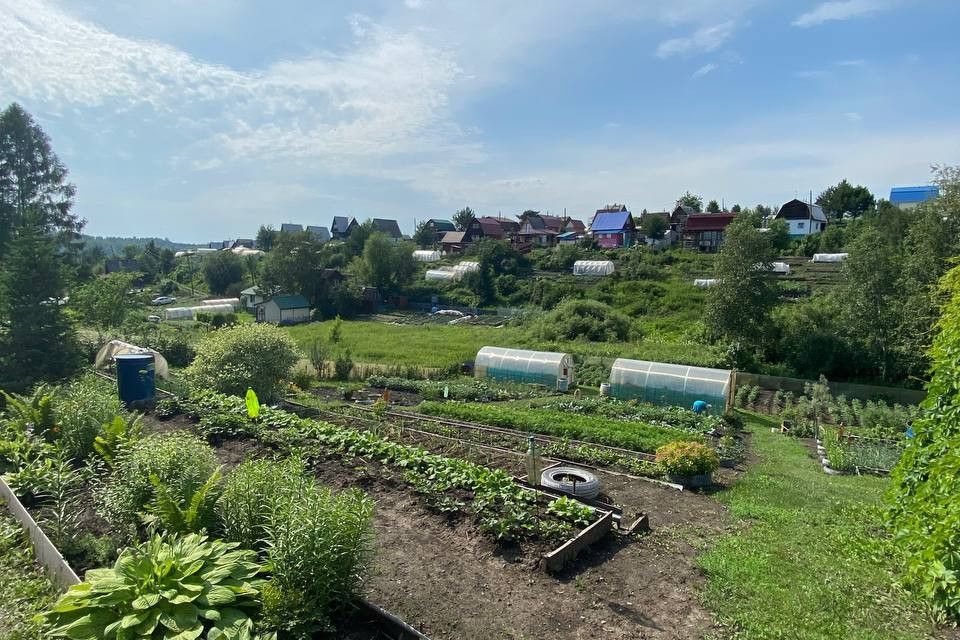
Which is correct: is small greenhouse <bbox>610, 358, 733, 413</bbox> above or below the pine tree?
below

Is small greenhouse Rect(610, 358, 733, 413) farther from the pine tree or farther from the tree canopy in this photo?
the tree canopy

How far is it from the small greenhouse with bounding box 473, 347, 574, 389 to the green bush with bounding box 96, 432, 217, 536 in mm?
15376

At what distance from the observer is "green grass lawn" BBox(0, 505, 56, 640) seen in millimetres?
4938

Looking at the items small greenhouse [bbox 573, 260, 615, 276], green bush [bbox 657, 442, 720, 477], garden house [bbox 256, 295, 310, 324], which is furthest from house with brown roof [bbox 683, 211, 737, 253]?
green bush [bbox 657, 442, 720, 477]

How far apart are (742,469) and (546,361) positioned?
1048 cm

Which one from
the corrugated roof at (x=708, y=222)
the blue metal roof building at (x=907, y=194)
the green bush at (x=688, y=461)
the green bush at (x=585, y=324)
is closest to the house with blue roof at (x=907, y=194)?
the blue metal roof building at (x=907, y=194)

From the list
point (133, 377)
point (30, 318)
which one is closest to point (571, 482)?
point (133, 377)

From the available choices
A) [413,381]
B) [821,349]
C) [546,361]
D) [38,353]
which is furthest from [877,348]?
[38,353]

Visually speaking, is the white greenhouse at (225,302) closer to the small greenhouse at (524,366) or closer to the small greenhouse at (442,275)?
the small greenhouse at (442,275)

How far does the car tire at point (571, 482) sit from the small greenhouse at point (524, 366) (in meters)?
12.3

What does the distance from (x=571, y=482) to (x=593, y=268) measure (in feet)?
135

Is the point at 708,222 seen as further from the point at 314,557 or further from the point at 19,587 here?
the point at 19,587

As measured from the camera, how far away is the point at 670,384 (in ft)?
57.3

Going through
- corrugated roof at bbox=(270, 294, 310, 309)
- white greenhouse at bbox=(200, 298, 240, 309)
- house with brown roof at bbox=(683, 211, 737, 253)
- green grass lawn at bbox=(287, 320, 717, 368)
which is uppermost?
house with brown roof at bbox=(683, 211, 737, 253)
